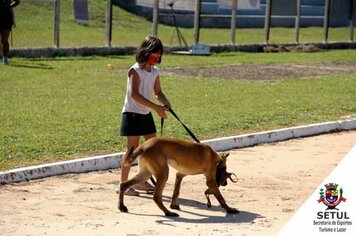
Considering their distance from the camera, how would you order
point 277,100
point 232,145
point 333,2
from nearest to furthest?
point 232,145 → point 277,100 → point 333,2

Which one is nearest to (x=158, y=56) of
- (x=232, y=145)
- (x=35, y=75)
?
(x=232, y=145)

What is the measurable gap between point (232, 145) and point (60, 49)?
36.7ft

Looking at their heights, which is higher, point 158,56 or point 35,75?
point 158,56

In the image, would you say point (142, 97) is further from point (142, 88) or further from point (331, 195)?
point (331, 195)

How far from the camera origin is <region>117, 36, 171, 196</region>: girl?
9.55m

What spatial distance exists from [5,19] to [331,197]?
1293cm

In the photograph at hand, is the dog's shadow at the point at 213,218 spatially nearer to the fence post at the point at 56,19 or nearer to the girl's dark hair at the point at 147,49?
the girl's dark hair at the point at 147,49

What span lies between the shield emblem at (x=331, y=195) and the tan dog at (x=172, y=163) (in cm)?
93

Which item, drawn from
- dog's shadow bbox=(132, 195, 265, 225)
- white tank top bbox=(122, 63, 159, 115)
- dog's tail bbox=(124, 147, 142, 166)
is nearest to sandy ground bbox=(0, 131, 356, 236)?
dog's shadow bbox=(132, 195, 265, 225)

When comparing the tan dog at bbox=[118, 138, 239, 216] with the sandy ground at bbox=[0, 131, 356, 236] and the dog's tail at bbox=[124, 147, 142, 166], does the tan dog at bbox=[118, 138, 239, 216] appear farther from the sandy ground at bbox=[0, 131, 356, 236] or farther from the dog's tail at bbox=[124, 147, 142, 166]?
the sandy ground at bbox=[0, 131, 356, 236]

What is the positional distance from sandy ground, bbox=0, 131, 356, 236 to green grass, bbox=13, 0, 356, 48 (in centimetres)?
1197

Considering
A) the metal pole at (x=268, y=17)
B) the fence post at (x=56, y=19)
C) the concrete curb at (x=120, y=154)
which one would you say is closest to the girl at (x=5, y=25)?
the fence post at (x=56, y=19)

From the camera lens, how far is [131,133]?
9.80 meters

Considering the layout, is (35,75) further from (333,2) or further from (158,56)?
(333,2)
